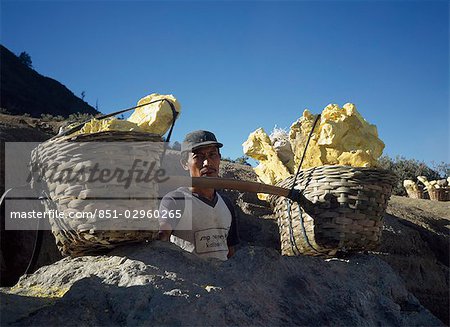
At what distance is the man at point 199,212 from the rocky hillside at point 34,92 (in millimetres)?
29518

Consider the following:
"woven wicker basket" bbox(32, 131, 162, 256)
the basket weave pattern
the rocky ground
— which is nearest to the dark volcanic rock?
the rocky ground

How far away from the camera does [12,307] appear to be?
3.68ft

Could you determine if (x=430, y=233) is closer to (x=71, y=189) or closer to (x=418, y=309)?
(x=418, y=309)

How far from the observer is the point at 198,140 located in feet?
8.41

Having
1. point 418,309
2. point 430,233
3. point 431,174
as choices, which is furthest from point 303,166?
point 431,174

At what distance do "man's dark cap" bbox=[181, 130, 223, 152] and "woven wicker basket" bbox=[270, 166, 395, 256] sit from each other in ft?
2.25

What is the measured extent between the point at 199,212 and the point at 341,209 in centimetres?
82

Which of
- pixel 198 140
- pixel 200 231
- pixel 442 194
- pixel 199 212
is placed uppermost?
pixel 198 140

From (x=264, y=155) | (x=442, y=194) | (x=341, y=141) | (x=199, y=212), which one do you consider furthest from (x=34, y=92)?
(x=341, y=141)

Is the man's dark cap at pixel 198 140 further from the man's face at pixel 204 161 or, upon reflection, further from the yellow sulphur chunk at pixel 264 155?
the yellow sulphur chunk at pixel 264 155

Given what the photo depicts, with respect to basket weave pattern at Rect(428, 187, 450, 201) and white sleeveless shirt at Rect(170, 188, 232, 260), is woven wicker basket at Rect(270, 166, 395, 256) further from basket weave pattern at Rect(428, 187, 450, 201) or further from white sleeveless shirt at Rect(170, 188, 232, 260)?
basket weave pattern at Rect(428, 187, 450, 201)

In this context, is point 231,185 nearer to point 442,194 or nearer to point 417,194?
point 442,194

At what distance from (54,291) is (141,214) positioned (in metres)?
0.40

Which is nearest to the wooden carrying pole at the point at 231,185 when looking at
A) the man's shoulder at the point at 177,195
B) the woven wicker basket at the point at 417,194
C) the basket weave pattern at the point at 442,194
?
the man's shoulder at the point at 177,195
